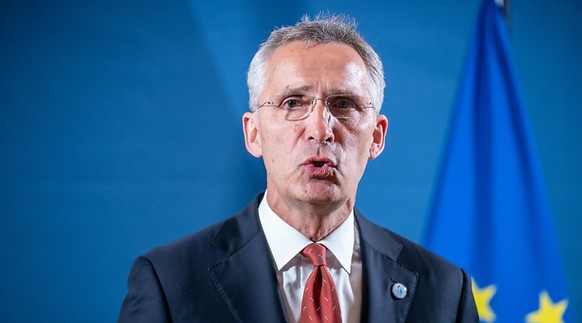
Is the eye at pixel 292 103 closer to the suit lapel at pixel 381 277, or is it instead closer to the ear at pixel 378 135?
the ear at pixel 378 135

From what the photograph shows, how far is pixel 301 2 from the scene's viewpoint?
2928 millimetres

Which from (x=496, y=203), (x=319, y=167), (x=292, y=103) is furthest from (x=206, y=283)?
(x=496, y=203)

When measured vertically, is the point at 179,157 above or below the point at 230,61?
→ below

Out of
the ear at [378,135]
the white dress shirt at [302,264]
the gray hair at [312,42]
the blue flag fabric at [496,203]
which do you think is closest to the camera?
the white dress shirt at [302,264]

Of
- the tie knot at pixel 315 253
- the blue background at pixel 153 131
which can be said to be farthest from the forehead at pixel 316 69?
the blue background at pixel 153 131

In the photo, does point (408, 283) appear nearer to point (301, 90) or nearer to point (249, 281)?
point (249, 281)

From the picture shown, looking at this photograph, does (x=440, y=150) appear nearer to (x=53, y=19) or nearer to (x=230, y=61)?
(x=230, y=61)

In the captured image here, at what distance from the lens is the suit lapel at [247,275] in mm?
1644

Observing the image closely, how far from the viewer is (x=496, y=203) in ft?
8.82

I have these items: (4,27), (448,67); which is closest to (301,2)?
(448,67)

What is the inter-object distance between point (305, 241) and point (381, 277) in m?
0.24

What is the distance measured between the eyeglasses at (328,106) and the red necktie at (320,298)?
393 mm

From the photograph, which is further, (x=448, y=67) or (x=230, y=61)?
(x=448, y=67)

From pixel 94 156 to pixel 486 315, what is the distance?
1.73 metres
